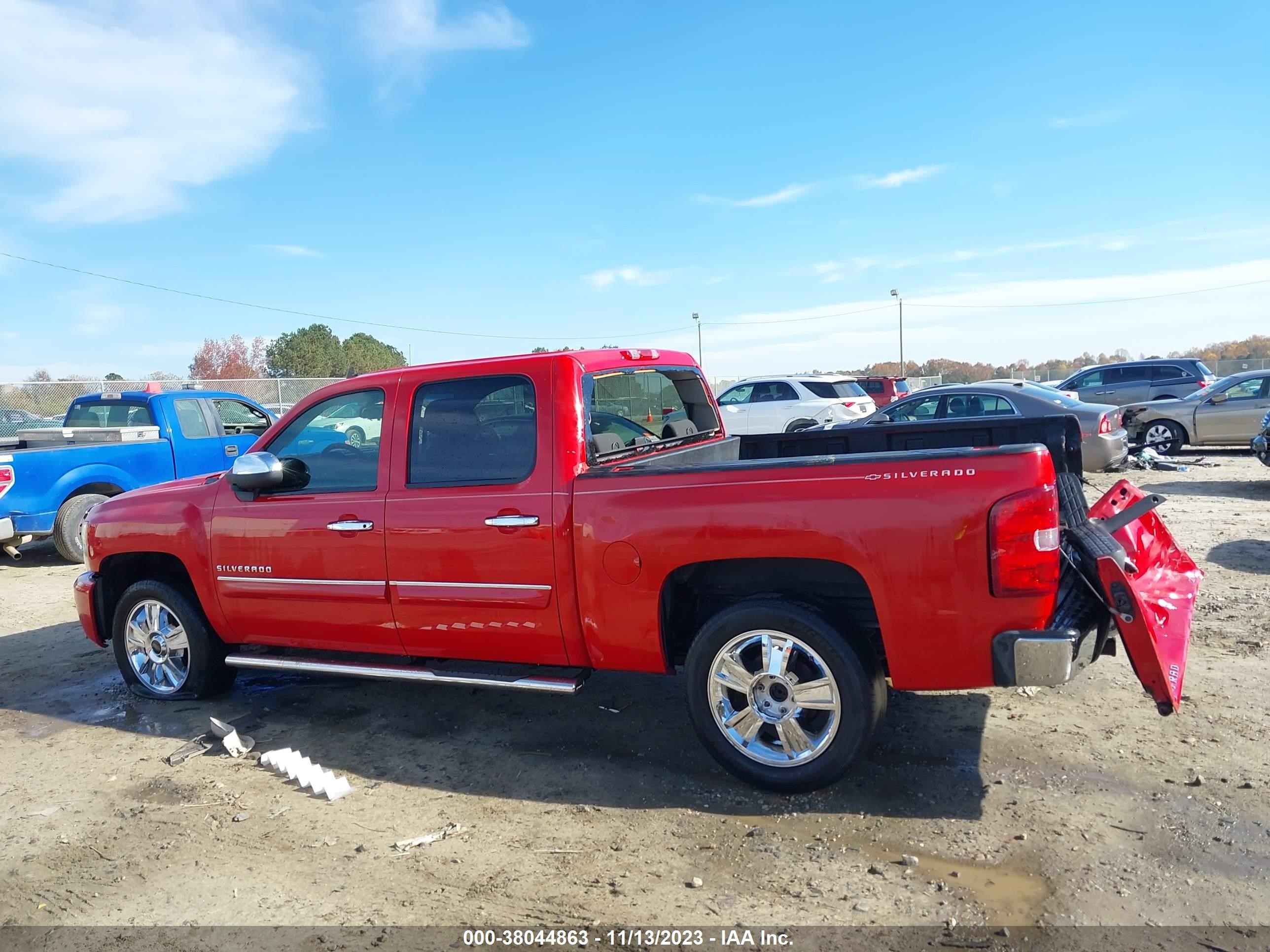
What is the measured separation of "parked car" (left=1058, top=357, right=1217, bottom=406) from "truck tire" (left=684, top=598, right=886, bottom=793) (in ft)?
58.6

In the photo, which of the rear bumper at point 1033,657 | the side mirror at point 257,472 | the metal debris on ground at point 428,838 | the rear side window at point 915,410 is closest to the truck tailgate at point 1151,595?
the rear bumper at point 1033,657

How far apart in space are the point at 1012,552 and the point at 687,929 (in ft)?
5.74

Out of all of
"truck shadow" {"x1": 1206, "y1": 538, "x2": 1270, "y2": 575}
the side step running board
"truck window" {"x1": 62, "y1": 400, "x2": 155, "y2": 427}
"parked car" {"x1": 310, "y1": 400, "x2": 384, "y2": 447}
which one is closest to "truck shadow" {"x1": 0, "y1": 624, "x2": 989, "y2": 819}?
the side step running board

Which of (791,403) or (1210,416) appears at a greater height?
(791,403)

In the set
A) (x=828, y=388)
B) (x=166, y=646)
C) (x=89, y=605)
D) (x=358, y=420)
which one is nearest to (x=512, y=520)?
(x=358, y=420)

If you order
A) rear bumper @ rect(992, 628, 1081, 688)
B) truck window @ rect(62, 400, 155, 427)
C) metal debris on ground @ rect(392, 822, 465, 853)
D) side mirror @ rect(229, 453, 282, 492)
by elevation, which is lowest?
metal debris on ground @ rect(392, 822, 465, 853)

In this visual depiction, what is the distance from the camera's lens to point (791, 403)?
732 inches

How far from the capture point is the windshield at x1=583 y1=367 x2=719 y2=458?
175 inches

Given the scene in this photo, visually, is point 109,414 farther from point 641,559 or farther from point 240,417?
point 641,559

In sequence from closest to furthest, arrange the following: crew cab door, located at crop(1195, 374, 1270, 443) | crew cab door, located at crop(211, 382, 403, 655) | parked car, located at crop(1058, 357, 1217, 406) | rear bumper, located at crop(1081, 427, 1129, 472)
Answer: crew cab door, located at crop(211, 382, 403, 655), rear bumper, located at crop(1081, 427, 1129, 472), crew cab door, located at crop(1195, 374, 1270, 443), parked car, located at crop(1058, 357, 1217, 406)

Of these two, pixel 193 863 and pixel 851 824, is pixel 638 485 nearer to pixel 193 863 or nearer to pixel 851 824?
pixel 851 824

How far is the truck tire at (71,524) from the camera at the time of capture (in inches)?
384

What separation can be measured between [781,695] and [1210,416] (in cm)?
1453

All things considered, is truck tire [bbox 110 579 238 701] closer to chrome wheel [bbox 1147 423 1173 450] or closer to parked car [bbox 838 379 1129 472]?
parked car [bbox 838 379 1129 472]
